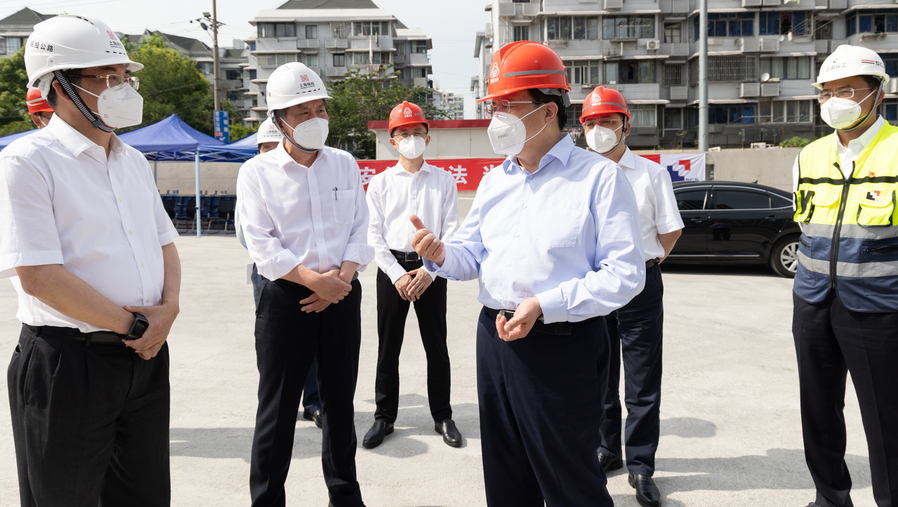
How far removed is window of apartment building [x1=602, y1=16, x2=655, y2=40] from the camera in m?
38.6

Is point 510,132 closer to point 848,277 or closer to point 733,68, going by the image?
point 848,277

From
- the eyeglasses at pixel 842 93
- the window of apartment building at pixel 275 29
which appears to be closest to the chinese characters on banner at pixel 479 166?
the eyeglasses at pixel 842 93

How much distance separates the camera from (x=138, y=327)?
6.62 ft

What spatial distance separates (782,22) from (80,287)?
148 feet

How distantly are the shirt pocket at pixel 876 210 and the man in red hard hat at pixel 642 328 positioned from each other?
874mm

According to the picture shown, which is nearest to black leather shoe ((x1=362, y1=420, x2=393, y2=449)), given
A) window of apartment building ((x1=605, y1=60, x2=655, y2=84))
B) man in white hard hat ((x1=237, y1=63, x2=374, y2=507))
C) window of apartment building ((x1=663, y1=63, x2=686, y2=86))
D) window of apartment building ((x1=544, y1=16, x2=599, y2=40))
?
man in white hard hat ((x1=237, y1=63, x2=374, y2=507))

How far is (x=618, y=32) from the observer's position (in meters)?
38.7

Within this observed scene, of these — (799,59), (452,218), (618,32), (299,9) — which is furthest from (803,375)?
(299,9)

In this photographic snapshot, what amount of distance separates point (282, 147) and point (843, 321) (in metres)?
2.71

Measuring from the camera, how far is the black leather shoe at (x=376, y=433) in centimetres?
382

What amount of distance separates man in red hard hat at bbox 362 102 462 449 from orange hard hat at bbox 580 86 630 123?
116 cm

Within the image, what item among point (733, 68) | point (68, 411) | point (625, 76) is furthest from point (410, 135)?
point (733, 68)

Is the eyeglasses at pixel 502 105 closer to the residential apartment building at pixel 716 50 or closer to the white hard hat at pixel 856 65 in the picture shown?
the white hard hat at pixel 856 65

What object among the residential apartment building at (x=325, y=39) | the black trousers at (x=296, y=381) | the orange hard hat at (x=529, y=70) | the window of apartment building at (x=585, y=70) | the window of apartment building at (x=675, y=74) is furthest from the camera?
the residential apartment building at (x=325, y=39)
